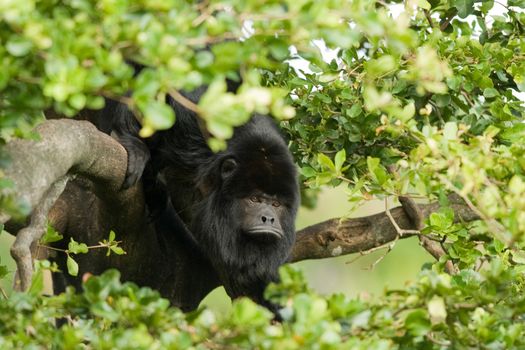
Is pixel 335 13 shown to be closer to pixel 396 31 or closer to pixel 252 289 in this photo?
pixel 396 31

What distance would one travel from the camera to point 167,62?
1.80 meters

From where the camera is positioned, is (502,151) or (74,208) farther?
(74,208)

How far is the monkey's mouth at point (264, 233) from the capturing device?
14.1 ft

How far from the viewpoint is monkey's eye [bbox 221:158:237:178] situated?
4.52 meters

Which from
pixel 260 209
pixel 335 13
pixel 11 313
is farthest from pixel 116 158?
pixel 335 13

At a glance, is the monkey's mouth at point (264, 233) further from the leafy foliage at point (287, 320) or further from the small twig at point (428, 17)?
the leafy foliage at point (287, 320)

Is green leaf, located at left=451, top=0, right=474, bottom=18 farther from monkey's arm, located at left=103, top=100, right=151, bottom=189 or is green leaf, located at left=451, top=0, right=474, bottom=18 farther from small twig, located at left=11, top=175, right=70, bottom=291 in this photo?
small twig, located at left=11, top=175, right=70, bottom=291

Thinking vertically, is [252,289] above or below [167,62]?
below

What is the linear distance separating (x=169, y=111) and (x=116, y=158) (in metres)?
1.93

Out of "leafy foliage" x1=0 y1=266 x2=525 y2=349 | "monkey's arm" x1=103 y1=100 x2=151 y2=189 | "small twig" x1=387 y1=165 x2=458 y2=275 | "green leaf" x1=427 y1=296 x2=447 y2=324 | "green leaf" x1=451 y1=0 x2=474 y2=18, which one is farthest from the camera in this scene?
"green leaf" x1=451 y1=0 x2=474 y2=18

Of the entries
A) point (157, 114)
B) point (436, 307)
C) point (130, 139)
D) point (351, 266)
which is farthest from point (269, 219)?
point (351, 266)

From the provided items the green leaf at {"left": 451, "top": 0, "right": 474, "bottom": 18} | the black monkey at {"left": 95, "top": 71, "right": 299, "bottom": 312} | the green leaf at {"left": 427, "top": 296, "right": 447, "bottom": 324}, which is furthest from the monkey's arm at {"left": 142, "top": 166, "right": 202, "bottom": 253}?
the green leaf at {"left": 427, "top": 296, "right": 447, "bottom": 324}

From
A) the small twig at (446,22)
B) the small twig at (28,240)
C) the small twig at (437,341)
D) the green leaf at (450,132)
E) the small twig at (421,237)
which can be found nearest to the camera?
the small twig at (437,341)

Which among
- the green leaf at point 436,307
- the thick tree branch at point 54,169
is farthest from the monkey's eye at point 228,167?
the green leaf at point 436,307
